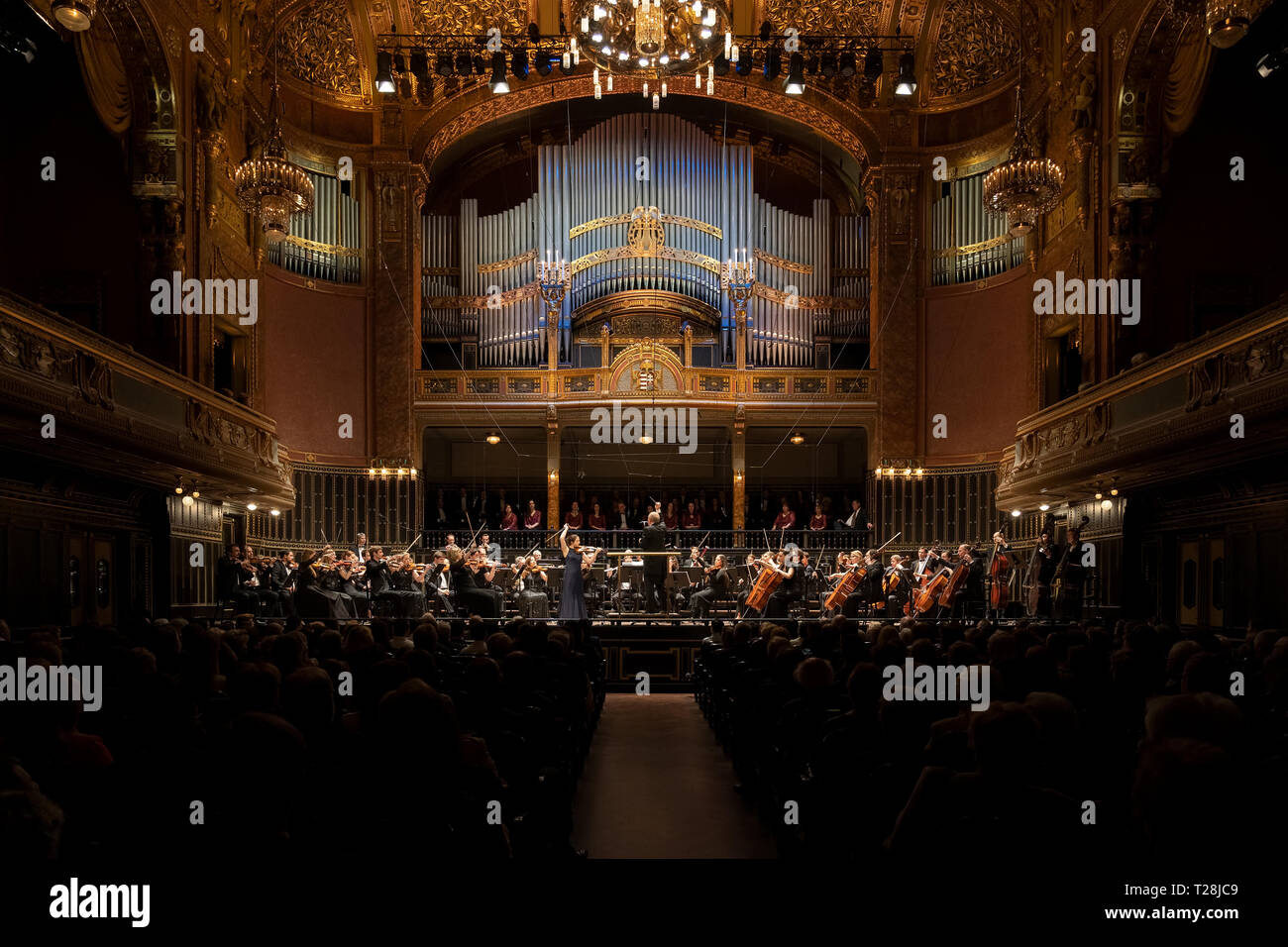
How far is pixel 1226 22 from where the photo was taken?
28.0 ft

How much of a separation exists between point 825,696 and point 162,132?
46.0ft

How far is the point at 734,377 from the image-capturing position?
2123 centimetres

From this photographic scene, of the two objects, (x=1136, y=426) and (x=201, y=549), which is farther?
(x=201, y=549)

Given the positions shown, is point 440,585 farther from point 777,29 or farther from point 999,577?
point 777,29

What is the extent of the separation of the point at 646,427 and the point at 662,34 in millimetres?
9752

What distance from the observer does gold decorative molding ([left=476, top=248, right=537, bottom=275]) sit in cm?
2184

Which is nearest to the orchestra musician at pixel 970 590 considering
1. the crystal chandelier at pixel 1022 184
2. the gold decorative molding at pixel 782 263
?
the crystal chandelier at pixel 1022 184

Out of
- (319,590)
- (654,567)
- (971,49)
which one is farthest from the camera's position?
(971,49)

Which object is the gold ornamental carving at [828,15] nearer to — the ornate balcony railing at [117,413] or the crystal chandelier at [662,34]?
the crystal chandelier at [662,34]

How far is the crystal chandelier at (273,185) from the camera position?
44.5 feet

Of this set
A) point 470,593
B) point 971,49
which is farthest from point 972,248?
point 470,593

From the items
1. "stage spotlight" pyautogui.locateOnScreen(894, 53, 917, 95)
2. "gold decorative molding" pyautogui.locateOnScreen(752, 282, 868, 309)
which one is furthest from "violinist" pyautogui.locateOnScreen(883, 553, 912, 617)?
"stage spotlight" pyautogui.locateOnScreen(894, 53, 917, 95)
